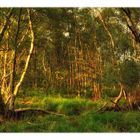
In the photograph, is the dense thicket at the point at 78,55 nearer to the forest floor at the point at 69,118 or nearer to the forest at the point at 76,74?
the forest at the point at 76,74

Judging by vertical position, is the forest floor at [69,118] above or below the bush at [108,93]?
below

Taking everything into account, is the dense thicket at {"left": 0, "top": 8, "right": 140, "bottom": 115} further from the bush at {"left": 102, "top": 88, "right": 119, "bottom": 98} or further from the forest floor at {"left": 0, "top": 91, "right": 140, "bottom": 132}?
the forest floor at {"left": 0, "top": 91, "right": 140, "bottom": 132}

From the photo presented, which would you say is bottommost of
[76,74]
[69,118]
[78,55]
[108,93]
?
[69,118]

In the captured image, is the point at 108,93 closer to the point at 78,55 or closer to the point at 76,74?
the point at 76,74

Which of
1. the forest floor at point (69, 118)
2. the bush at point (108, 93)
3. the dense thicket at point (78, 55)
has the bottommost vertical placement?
the forest floor at point (69, 118)

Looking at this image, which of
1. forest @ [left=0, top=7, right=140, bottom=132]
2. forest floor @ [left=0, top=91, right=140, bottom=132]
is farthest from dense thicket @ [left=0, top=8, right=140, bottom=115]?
forest floor @ [left=0, top=91, right=140, bottom=132]

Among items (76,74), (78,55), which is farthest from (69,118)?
(78,55)

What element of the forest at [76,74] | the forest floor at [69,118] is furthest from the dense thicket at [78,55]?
the forest floor at [69,118]

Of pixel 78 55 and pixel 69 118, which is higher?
pixel 78 55

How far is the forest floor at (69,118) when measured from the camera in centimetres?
731

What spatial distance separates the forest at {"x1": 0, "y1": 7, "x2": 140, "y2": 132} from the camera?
24.1ft

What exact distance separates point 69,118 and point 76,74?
1.65ft

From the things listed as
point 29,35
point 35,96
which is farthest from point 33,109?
point 29,35

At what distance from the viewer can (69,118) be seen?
291 inches
